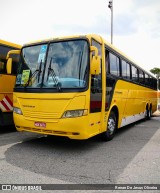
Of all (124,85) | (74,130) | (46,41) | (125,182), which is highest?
(46,41)

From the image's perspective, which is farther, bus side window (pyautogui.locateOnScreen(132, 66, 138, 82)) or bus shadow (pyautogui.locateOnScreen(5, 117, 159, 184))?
bus side window (pyautogui.locateOnScreen(132, 66, 138, 82))

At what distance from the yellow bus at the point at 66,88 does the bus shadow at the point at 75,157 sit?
1.67 ft

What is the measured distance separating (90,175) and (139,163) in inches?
55.7

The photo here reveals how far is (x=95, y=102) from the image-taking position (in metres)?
6.64

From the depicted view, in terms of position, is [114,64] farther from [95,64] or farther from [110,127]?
[95,64]

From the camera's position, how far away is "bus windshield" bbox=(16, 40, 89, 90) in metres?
6.27

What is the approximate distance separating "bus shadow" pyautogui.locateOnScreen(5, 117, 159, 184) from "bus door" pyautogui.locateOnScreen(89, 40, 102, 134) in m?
0.71

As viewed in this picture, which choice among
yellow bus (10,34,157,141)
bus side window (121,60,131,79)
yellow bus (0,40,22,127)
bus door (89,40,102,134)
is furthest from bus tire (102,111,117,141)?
yellow bus (0,40,22,127)

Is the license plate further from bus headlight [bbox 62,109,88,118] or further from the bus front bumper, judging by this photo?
bus headlight [bbox 62,109,88,118]

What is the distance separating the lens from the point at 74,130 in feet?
19.9

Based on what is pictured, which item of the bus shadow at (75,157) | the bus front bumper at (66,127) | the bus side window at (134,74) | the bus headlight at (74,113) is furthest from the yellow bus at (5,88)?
the bus side window at (134,74)

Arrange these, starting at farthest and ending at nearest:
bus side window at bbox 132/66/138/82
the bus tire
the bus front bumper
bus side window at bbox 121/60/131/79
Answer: bus side window at bbox 132/66/138/82 → bus side window at bbox 121/60/131/79 → the bus tire → the bus front bumper

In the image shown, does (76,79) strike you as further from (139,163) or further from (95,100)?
(139,163)

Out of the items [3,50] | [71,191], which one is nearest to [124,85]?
[3,50]
